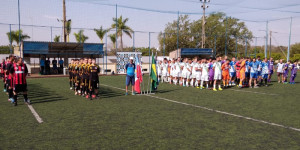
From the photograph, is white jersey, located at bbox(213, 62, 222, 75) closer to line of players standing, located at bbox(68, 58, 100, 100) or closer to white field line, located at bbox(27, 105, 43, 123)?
line of players standing, located at bbox(68, 58, 100, 100)

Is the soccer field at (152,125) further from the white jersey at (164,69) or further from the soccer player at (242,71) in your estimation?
the white jersey at (164,69)

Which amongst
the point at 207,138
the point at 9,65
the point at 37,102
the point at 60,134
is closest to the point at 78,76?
the point at 37,102

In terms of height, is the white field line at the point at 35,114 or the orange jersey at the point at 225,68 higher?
the orange jersey at the point at 225,68

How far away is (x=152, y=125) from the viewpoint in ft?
21.9

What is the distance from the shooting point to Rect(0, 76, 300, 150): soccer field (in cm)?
527

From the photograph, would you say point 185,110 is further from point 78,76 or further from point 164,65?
point 164,65

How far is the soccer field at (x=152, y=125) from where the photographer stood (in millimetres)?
5266

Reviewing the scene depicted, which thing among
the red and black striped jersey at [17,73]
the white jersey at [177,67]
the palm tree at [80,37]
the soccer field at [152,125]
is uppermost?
the palm tree at [80,37]

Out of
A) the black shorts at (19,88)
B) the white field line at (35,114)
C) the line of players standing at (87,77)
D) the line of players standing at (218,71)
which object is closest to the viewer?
the white field line at (35,114)

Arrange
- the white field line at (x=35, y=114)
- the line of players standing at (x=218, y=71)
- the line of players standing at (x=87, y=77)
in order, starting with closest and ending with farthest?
1. the white field line at (x=35, y=114)
2. the line of players standing at (x=87, y=77)
3. the line of players standing at (x=218, y=71)

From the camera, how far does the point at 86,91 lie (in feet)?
37.5

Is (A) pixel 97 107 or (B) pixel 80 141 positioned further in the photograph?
(A) pixel 97 107

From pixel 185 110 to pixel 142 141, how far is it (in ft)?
11.5

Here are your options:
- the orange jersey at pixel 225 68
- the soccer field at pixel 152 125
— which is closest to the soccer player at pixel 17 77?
the soccer field at pixel 152 125
